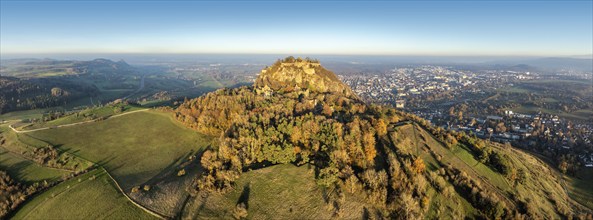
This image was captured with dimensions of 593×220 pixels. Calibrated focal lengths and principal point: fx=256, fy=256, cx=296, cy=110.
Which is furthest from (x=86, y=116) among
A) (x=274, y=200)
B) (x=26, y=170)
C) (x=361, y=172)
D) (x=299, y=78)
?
(x=361, y=172)

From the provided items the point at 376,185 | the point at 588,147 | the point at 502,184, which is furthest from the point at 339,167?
the point at 588,147

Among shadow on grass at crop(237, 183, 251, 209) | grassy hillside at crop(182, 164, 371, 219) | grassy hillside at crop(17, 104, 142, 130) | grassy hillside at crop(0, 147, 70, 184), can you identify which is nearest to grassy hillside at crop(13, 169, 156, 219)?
grassy hillside at crop(0, 147, 70, 184)

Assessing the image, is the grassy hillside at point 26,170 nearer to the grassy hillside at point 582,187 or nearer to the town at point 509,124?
the grassy hillside at point 582,187

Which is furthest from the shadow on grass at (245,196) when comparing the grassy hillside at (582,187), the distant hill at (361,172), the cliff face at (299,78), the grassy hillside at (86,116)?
the grassy hillside at (582,187)

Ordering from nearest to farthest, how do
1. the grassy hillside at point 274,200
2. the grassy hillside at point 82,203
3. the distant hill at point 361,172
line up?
the grassy hillside at point 82,203 < the grassy hillside at point 274,200 < the distant hill at point 361,172

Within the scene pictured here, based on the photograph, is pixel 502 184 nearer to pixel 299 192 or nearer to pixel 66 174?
pixel 299 192

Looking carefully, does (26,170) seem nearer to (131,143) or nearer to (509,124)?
(131,143)
